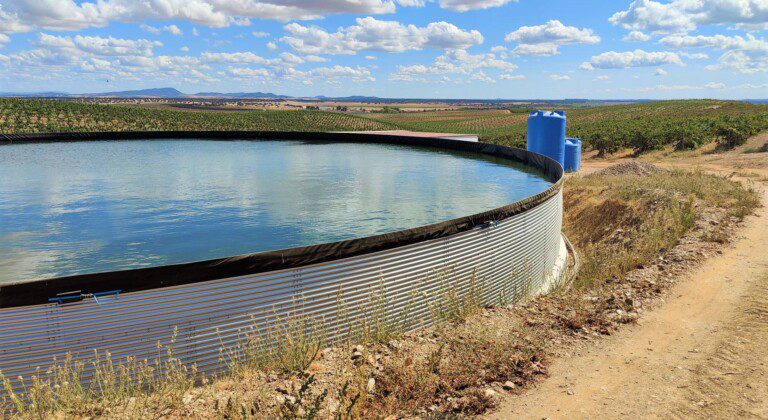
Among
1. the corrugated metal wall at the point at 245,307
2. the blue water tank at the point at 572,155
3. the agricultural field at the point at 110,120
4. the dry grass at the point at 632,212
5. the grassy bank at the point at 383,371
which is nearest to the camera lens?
the grassy bank at the point at 383,371

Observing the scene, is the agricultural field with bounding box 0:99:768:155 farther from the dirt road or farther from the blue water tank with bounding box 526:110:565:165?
the dirt road

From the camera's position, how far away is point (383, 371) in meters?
5.62

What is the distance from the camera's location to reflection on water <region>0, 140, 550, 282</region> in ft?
30.7

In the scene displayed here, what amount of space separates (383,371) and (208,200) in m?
9.67

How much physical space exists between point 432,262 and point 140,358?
422cm

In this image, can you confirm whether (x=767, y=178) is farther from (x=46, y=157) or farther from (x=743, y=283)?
(x=46, y=157)

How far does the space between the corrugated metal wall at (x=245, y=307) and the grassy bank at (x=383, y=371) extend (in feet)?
0.84

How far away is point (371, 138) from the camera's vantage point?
3123 cm

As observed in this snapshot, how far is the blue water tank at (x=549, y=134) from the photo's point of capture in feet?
77.3

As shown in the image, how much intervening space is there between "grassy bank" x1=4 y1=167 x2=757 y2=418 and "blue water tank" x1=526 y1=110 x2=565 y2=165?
15280 millimetres

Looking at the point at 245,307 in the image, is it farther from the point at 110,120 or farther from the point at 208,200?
the point at 110,120

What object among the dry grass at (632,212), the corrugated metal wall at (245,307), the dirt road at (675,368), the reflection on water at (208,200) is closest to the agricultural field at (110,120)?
the reflection on water at (208,200)

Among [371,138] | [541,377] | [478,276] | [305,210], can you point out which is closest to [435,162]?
[371,138]

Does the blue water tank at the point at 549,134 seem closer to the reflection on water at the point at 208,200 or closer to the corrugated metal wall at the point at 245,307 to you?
the reflection on water at the point at 208,200
